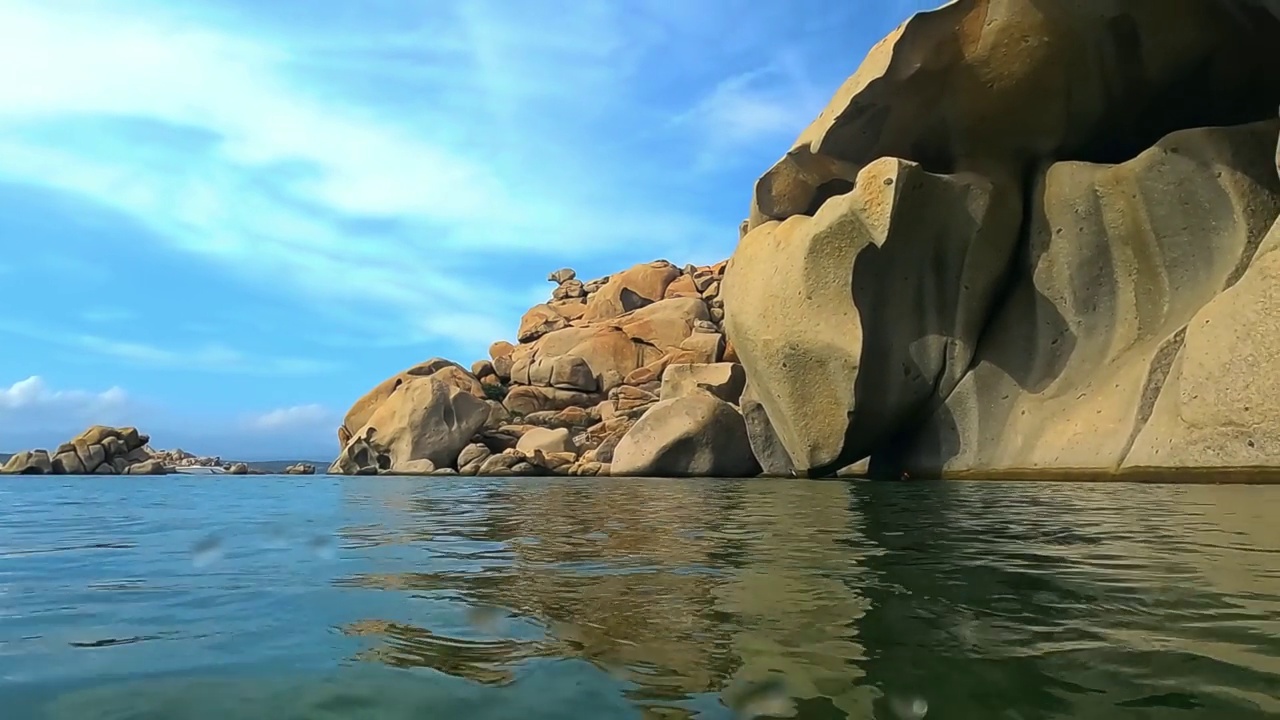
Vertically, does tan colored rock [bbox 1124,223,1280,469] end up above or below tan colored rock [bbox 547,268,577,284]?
below

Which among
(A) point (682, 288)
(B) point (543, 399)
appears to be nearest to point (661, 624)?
(B) point (543, 399)

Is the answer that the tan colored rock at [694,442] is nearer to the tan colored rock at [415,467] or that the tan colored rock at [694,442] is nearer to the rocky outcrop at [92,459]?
the tan colored rock at [415,467]

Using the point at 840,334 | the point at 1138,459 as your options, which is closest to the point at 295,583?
the point at 1138,459

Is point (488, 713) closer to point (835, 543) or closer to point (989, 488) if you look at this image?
point (835, 543)

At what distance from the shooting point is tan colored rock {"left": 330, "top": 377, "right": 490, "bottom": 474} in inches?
1325

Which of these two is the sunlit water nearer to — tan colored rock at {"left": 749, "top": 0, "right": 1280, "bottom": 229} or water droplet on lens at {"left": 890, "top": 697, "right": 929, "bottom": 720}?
water droplet on lens at {"left": 890, "top": 697, "right": 929, "bottom": 720}

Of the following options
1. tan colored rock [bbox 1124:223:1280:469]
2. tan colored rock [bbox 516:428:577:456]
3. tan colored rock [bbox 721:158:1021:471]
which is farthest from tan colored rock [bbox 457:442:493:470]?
tan colored rock [bbox 1124:223:1280:469]

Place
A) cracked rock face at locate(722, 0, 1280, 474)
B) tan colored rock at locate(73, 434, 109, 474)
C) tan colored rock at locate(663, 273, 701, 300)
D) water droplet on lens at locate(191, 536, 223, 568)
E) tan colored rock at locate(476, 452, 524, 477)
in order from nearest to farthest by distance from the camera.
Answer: water droplet on lens at locate(191, 536, 223, 568) → cracked rock face at locate(722, 0, 1280, 474) → tan colored rock at locate(476, 452, 524, 477) → tan colored rock at locate(73, 434, 109, 474) → tan colored rock at locate(663, 273, 701, 300)

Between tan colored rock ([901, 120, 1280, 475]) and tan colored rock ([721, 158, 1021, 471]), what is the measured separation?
2.45 ft

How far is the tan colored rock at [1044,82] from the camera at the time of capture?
50.7 ft

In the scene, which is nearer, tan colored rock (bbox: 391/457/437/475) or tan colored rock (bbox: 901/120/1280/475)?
tan colored rock (bbox: 901/120/1280/475)

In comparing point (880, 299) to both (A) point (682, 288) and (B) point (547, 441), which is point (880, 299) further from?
(A) point (682, 288)

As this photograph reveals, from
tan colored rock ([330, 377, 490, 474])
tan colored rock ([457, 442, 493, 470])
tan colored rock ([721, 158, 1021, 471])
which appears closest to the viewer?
tan colored rock ([721, 158, 1021, 471])

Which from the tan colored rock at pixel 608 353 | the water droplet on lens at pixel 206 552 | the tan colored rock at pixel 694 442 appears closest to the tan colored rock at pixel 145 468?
the tan colored rock at pixel 608 353
